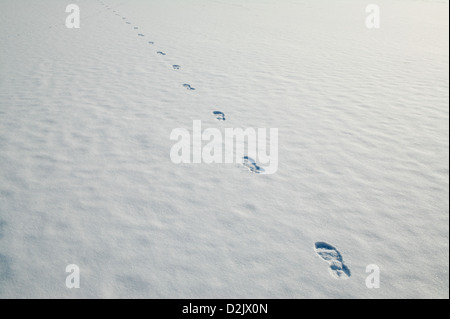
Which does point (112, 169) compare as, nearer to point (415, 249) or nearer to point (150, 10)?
point (415, 249)

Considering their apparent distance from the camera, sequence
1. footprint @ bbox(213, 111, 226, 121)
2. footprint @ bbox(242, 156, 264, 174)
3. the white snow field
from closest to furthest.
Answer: the white snow field → footprint @ bbox(242, 156, 264, 174) → footprint @ bbox(213, 111, 226, 121)

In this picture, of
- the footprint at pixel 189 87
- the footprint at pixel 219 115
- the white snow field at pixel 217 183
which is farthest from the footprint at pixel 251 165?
the footprint at pixel 189 87

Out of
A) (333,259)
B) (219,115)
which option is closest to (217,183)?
(333,259)

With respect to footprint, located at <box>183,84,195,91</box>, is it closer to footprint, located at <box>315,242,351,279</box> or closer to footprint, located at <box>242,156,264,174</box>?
footprint, located at <box>242,156,264,174</box>

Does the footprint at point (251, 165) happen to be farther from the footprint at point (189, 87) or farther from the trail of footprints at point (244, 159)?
the footprint at point (189, 87)

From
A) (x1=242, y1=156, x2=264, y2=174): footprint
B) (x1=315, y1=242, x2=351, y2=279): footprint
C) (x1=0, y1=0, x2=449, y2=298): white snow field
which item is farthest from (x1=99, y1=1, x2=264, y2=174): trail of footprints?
(x1=315, y1=242, x2=351, y2=279): footprint
